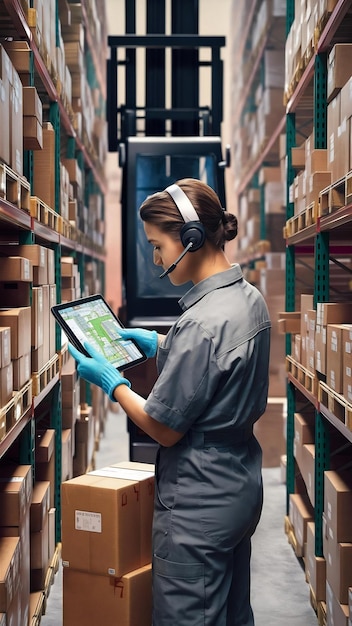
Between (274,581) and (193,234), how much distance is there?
107 inches

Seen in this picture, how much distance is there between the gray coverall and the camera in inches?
94.3

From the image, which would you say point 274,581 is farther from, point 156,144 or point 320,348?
point 156,144

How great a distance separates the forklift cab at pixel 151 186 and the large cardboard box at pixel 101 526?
7.32 ft

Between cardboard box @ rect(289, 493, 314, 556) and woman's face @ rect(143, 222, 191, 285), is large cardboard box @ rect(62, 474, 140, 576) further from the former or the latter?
cardboard box @ rect(289, 493, 314, 556)

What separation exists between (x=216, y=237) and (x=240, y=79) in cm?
814

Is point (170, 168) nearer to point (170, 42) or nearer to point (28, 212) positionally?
point (170, 42)

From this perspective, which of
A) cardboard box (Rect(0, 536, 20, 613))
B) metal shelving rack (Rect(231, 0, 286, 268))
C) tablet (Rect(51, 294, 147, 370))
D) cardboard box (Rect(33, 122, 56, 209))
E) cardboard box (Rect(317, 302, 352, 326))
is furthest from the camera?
metal shelving rack (Rect(231, 0, 286, 268))

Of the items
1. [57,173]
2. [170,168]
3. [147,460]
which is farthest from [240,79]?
[147,460]

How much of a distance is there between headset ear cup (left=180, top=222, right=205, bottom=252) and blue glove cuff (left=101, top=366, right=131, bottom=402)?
1.74ft

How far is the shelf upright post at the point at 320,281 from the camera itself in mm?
3814

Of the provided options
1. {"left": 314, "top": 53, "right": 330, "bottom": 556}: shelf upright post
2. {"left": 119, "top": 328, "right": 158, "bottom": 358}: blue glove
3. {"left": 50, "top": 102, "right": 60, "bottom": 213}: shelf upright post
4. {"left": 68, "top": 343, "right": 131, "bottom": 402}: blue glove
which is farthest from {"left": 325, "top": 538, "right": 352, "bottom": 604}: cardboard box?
{"left": 50, "top": 102, "right": 60, "bottom": 213}: shelf upright post

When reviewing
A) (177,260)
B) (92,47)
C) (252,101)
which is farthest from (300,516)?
(252,101)

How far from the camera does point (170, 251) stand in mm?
2578

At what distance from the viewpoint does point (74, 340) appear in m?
2.78
